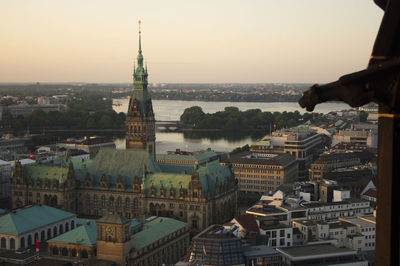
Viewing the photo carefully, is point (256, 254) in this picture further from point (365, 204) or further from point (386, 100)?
point (386, 100)

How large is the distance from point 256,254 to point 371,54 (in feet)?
130

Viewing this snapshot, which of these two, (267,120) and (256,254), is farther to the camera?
(267,120)

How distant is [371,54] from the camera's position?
338 centimetres

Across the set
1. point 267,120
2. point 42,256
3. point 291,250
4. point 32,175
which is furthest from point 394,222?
point 267,120

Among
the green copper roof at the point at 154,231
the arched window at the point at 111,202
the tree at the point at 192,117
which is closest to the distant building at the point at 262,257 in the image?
the green copper roof at the point at 154,231

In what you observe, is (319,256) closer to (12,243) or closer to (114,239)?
(114,239)

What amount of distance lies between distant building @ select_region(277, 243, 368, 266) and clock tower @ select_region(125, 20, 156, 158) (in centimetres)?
2819

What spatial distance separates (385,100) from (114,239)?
44451 millimetres

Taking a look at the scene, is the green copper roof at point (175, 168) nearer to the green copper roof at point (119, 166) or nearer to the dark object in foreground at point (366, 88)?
the green copper roof at point (119, 166)

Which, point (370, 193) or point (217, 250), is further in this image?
point (370, 193)

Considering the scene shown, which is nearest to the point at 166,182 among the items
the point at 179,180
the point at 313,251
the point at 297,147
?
the point at 179,180

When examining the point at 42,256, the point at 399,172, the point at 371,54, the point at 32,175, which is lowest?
the point at 42,256

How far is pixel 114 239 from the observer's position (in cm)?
4616

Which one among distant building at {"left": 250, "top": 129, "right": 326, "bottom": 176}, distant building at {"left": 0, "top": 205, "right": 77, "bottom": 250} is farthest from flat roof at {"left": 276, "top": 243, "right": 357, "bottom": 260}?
distant building at {"left": 250, "top": 129, "right": 326, "bottom": 176}
